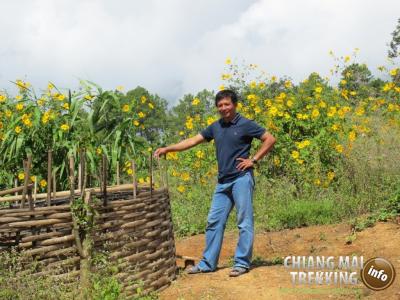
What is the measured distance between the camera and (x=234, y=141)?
4891mm

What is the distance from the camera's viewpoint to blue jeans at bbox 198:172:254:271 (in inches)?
193

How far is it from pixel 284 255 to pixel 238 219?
139cm

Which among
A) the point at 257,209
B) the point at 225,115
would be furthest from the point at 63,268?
the point at 257,209

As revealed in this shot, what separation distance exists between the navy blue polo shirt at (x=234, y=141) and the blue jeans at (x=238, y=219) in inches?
3.8

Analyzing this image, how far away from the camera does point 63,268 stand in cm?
404

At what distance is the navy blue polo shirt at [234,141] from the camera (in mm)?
4879

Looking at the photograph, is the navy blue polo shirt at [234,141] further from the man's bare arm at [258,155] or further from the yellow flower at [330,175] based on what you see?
the yellow flower at [330,175]

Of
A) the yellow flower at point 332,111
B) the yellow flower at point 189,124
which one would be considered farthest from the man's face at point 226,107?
the yellow flower at point 189,124

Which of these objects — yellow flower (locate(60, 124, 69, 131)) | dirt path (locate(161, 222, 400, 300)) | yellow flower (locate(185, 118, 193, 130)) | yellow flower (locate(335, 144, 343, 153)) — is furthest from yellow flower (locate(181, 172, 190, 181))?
yellow flower (locate(60, 124, 69, 131))

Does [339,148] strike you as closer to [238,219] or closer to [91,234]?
[238,219]

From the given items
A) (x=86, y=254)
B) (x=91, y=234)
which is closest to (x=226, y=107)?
(x=91, y=234)

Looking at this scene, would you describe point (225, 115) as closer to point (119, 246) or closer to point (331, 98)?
point (119, 246)

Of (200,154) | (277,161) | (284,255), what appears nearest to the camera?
(284,255)

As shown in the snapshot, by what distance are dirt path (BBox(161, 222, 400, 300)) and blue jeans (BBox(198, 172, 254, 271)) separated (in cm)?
14
